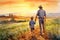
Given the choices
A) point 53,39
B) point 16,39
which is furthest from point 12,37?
point 53,39

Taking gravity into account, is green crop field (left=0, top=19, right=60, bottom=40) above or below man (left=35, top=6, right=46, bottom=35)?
below

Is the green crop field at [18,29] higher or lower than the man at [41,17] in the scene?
lower

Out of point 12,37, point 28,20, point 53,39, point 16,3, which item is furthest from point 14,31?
point 53,39

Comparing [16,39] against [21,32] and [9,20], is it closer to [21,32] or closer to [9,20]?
[21,32]

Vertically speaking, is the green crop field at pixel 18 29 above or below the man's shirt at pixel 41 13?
below

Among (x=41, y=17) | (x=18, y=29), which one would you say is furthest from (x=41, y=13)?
(x=18, y=29)

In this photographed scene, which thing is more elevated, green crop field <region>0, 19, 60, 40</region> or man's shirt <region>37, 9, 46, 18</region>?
man's shirt <region>37, 9, 46, 18</region>

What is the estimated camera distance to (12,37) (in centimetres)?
204

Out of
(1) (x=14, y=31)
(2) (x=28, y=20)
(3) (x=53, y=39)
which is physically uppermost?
(2) (x=28, y=20)

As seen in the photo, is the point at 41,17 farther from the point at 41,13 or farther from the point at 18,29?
the point at 18,29

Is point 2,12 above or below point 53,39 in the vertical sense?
above

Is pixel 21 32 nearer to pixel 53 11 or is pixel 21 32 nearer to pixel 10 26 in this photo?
pixel 10 26

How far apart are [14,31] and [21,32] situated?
3.6 inches

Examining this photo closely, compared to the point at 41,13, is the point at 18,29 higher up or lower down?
lower down
